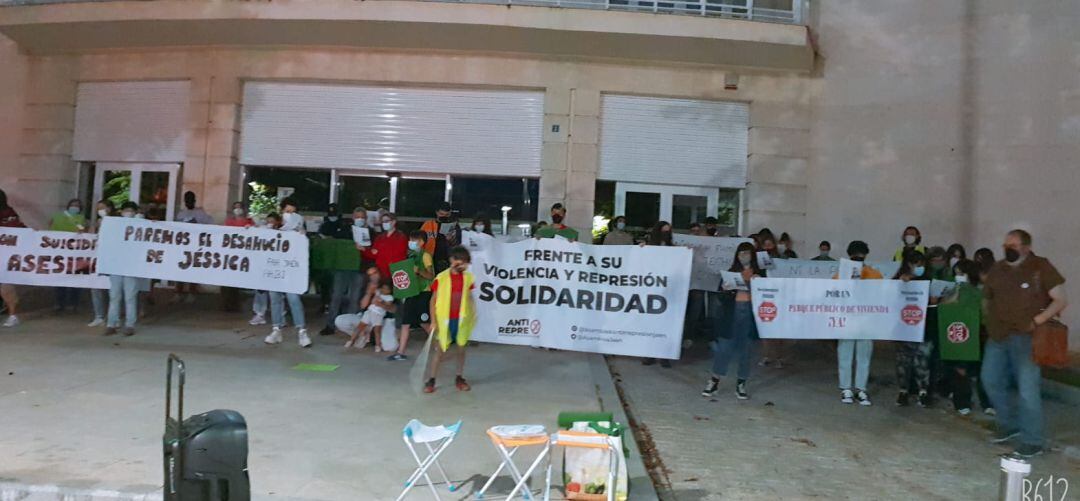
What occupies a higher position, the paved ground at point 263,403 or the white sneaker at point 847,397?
the white sneaker at point 847,397

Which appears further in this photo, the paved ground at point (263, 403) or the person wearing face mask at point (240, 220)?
the person wearing face mask at point (240, 220)

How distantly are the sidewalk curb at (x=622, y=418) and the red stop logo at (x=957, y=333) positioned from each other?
3.78 meters

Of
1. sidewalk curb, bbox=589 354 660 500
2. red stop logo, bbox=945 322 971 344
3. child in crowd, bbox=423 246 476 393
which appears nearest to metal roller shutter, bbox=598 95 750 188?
sidewalk curb, bbox=589 354 660 500

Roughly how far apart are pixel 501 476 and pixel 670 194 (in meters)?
9.04

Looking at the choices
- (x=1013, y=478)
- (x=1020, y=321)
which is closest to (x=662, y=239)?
(x=1020, y=321)

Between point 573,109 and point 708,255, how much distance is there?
13.4 ft

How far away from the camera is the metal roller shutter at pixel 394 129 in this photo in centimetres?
1302

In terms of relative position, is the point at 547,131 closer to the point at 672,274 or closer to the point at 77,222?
the point at 672,274

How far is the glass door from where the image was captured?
13.7 metres

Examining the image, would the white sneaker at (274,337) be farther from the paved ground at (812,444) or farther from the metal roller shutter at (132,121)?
the metal roller shutter at (132,121)

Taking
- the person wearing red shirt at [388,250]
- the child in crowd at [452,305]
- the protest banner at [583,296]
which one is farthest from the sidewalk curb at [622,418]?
the person wearing red shirt at [388,250]

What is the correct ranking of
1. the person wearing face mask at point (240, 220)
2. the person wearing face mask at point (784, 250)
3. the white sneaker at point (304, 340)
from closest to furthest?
the white sneaker at point (304, 340) < the person wearing face mask at point (240, 220) < the person wearing face mask at point (784, 250)

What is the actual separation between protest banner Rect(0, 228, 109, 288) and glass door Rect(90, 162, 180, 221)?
364 centimetres

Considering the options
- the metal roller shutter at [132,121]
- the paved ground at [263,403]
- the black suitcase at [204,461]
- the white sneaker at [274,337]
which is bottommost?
the paved ground at [263,403]
